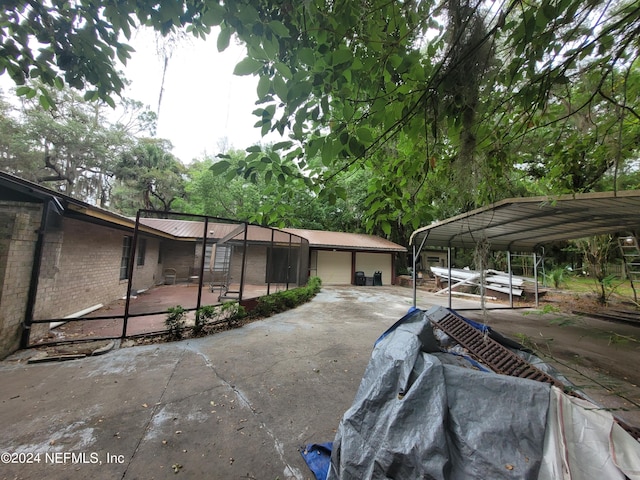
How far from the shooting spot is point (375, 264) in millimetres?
15188

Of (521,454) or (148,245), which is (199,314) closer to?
(521,454)

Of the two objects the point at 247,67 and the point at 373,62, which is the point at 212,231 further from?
the point at 373,62

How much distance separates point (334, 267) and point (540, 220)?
35.3 ft

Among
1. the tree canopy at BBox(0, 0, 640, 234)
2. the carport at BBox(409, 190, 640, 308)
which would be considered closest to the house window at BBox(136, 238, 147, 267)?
the tree canopy at BBox(0, 0, 640, 234)

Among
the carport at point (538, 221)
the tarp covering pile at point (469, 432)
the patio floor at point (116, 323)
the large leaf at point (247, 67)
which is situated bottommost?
the patio floor at point (116, 323)

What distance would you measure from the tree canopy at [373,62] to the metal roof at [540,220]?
2.86ft

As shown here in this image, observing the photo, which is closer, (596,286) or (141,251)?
(596,286)

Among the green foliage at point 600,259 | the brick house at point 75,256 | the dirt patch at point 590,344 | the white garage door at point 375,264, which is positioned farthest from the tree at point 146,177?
the green foliage at point 600,259

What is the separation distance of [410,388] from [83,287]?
753 cm

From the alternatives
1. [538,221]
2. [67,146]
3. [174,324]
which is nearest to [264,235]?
[174,324]

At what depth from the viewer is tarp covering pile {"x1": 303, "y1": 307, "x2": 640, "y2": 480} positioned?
1.09 metres

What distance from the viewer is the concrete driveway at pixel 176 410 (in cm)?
169

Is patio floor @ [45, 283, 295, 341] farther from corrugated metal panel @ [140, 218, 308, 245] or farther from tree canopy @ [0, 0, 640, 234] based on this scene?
corrugated metal panel @ [140, 218, 308, 245]

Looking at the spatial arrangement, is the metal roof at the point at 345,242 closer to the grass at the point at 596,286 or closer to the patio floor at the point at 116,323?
the grass at the point at 596,286
